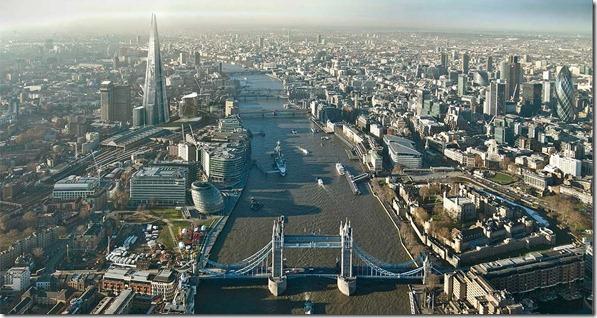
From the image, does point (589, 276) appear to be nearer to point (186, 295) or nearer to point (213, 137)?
point (186, 295)

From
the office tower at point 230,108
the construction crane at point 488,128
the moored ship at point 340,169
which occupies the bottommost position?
the moored ship at point 340,169

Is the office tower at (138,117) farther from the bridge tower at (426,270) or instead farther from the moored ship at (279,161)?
the bridge tower at (426,270)

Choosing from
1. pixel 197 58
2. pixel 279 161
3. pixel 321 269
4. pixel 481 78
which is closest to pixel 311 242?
pixel 321 269

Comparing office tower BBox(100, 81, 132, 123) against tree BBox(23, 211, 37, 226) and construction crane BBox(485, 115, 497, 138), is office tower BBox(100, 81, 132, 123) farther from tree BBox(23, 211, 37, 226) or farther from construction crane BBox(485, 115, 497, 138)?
construction crane BBox(485, 115, 497, 138)

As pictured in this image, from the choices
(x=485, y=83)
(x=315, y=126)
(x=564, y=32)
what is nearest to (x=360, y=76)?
(x=485, y=83)

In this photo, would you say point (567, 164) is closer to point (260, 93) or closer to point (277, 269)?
point (277, 269)

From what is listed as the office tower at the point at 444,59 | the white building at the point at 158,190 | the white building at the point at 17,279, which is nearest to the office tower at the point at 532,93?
the office tower at the point at 444,59
